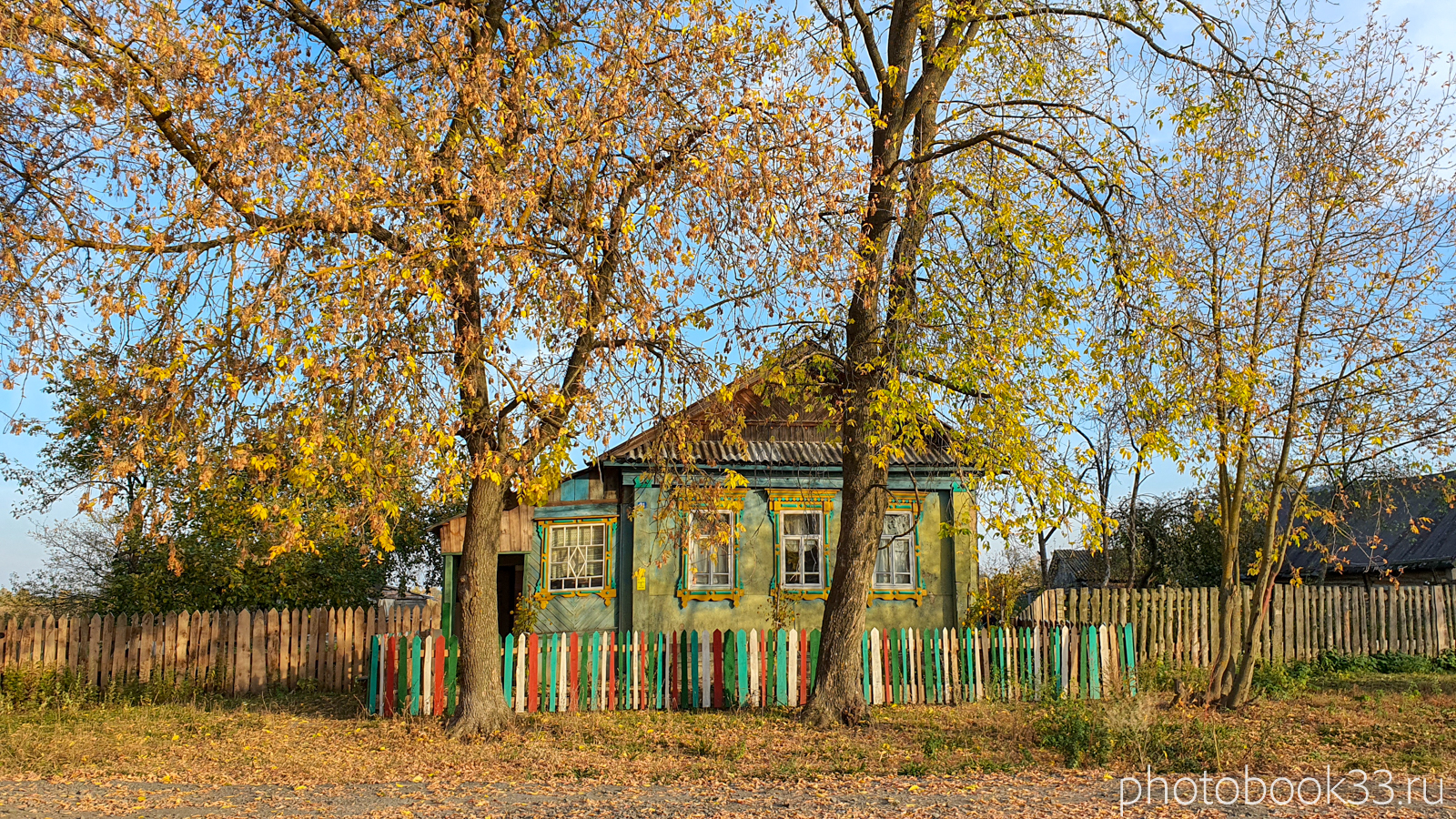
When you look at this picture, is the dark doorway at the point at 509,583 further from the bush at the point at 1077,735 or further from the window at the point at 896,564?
the bush at the point at 1077,735

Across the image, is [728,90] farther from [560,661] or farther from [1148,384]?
[560,661]

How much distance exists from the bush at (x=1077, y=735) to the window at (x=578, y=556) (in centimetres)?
964

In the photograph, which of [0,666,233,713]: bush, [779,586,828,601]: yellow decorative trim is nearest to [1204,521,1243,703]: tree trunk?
[779,586,828,601]: yellow decorative trim

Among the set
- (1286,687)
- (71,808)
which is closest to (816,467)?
(1286,687)

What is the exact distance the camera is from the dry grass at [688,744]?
27.6ft

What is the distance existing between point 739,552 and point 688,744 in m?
7.48

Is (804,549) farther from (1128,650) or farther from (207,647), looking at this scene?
(207,647)

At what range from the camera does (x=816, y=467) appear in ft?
57.3

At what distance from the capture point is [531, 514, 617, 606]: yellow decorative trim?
55.9ft

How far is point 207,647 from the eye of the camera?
47.0 ft

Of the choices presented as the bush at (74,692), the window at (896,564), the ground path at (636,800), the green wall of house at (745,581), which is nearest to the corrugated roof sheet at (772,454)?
the green wall of house at (745,581)

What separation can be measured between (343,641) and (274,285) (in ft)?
29.1

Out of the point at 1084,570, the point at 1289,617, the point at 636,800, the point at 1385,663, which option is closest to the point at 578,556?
the point at 636,800

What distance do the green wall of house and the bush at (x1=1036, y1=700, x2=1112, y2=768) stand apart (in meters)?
7.75
